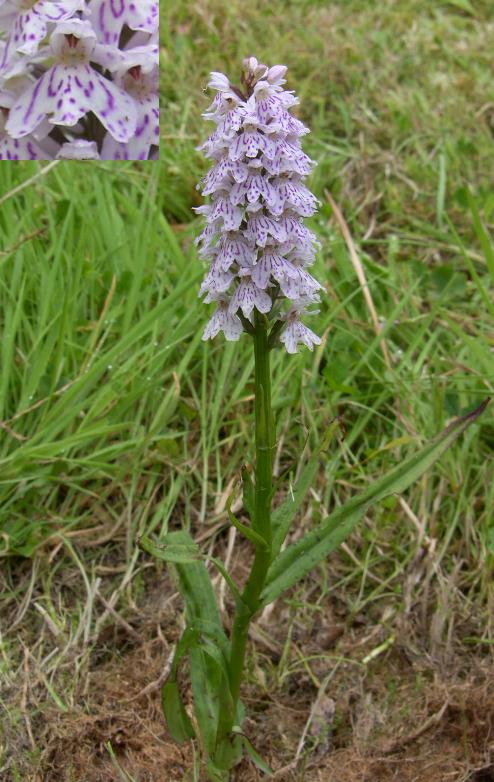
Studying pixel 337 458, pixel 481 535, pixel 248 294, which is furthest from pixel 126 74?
pixel 481 535

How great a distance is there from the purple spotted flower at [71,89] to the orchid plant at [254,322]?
61 centimetres

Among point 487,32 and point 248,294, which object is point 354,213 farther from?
point 248,294

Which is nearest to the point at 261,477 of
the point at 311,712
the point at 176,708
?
the point at 176,708

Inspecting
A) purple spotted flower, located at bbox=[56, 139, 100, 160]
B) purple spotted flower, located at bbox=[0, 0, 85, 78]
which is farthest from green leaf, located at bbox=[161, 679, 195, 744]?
purple spotted flower, located at bbox=[0, 0, 85, 78]

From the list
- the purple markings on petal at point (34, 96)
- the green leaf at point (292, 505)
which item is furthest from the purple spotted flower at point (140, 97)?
the green leaf at point (292, 505)

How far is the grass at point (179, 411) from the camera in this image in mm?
2451

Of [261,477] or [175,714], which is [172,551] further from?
[175,714]

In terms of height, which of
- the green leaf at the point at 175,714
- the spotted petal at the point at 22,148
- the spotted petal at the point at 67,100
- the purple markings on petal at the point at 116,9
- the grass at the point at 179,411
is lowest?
the green leaf at the point at 175,714

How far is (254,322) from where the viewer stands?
1.73 metres

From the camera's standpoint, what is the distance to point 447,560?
8.49 feet

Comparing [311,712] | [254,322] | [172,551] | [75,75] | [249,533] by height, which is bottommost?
[311,712]

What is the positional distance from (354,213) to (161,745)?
7.09ft

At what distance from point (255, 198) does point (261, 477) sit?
0.58 m

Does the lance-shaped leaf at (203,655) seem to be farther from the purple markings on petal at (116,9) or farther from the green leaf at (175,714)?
the purple markings on petal at (116,9)
